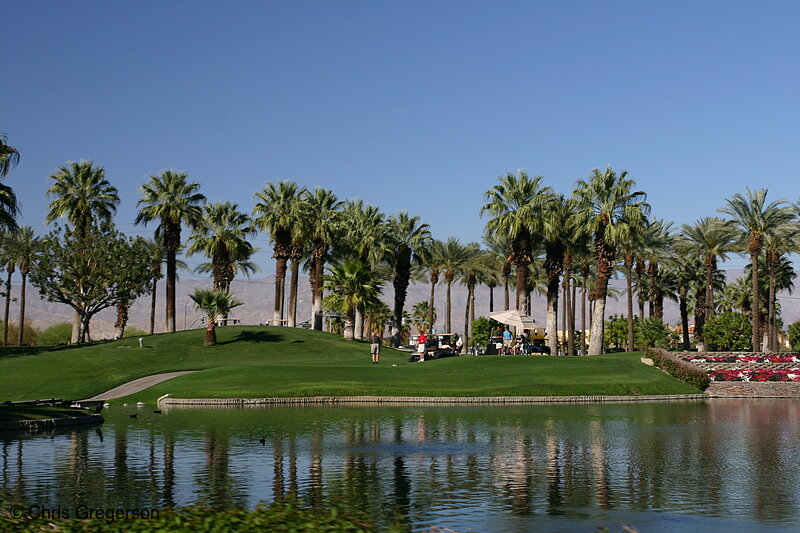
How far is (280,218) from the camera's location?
3593 inches

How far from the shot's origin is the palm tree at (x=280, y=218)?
91.4m

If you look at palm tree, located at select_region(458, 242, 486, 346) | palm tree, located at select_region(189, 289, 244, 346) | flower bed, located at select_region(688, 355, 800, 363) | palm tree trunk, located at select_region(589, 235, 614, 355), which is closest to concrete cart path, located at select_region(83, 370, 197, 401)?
palm tree, located at select_region(189, 289, 244, 346)

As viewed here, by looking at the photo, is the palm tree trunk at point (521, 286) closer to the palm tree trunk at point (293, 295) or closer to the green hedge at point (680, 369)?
the green hedge at point (680, 369)

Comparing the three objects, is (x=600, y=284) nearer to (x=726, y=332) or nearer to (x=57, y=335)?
(x=726, y=332)

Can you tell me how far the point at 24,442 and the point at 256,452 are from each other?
8944 mm

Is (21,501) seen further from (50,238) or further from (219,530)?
(50,238)

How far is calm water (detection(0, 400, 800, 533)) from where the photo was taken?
18.5m

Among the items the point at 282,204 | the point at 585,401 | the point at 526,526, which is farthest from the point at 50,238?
the point at 526,526

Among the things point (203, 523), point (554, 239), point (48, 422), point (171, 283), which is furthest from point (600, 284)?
point (203, 523)

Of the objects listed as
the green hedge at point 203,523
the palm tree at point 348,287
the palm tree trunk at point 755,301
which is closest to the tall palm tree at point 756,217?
the palm tree trunk at point 755,301

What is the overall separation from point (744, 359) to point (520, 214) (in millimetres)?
21504

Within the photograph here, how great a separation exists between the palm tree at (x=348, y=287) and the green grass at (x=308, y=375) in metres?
8.77

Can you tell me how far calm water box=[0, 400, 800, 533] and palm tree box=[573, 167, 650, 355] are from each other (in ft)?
117

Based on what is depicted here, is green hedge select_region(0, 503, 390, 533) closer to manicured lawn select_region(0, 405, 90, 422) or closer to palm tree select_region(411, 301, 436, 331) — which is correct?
manicured lawn select_region(0, 405, 90, 422)
